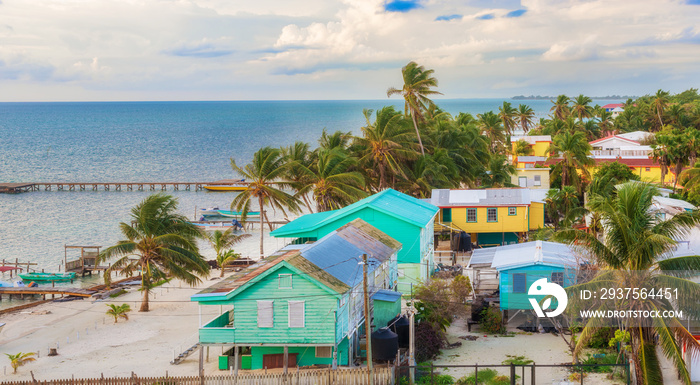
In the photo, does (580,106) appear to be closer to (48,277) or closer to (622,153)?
(622,153)

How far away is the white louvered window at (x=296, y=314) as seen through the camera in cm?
2564

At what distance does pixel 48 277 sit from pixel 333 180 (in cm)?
2305

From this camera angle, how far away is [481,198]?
49.6 metres

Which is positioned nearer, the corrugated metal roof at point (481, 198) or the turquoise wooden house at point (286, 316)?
the turquoise wooden house at point (286, 316)

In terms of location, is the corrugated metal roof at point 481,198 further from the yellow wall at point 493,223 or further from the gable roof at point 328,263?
the gable roof at point 328,263

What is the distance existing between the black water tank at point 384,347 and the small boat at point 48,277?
34.3 m

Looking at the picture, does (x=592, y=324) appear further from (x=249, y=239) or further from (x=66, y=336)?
(x=249, y=239)

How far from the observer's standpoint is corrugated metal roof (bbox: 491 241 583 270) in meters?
31.2

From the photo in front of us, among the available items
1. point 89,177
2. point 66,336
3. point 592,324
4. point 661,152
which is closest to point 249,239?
point 66,336

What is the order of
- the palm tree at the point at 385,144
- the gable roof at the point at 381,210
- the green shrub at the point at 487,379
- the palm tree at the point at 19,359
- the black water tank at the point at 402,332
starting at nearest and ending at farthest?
the green shrub at the point at 487,379, the palm tree at the point at 19,359, the black water tank at the point at 402,332, the gable roof at the point at 381,210, the palm tree at the point at 385,144

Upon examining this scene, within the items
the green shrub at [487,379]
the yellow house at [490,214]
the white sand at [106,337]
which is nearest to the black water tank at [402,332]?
the green shrub at [487,379]

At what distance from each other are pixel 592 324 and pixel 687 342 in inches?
109

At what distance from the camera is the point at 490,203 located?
48812mm

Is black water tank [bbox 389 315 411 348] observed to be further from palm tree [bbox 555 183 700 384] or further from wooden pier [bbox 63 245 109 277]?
wooden pier [bbox 63 245 109 277]
